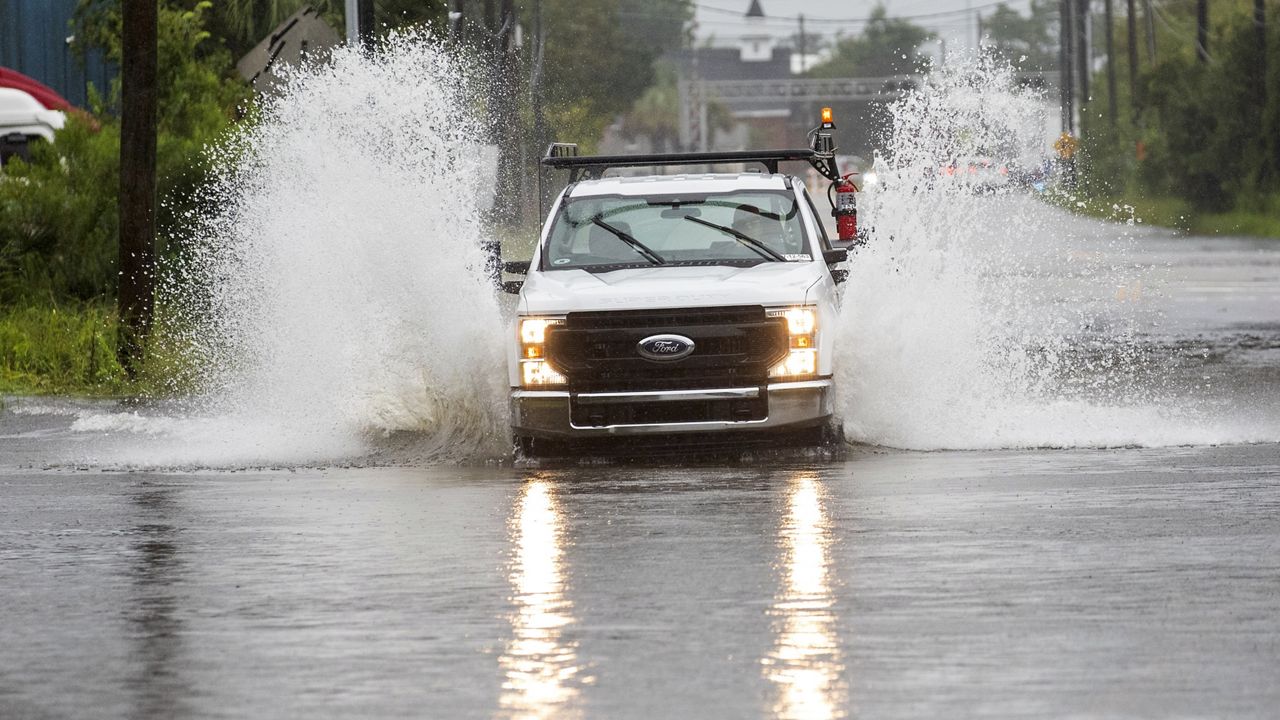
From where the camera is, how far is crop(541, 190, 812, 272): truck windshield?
47.9 feet

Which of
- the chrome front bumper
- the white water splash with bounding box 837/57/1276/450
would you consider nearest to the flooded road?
the chrome front bumper

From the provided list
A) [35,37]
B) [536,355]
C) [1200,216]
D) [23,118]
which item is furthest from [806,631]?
[1200,216]

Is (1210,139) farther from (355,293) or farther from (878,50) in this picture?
(878,50)

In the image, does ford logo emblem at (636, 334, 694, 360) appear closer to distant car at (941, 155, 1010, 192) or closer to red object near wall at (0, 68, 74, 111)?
distant car at (941, 155, 1010, 192)

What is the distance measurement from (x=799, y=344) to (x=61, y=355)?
366 inches

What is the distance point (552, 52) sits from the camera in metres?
86.6

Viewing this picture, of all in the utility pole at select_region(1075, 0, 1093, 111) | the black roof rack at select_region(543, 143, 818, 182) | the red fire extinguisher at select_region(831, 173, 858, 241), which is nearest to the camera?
the black roof rack at select_region(543, 143, 818, 182)

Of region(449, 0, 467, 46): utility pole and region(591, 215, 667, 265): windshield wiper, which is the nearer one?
region(591, 215, 667, 265): windshield wiper

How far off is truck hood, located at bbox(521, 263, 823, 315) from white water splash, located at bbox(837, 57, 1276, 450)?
95cm

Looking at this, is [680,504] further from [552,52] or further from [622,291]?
[552,52]

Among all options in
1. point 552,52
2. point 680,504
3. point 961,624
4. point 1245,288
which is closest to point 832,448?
point 680,504

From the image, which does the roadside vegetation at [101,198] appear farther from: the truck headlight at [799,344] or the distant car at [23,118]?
the truck headlight at [799,344]

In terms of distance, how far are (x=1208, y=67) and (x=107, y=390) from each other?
147 ft

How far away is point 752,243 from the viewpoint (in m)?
14.6
